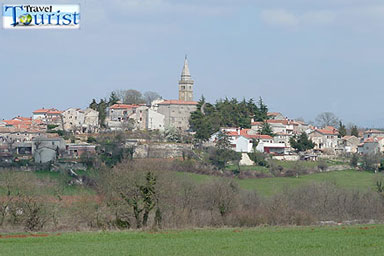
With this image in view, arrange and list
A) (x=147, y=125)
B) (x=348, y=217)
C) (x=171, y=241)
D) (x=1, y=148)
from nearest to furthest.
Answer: (x=171, y=241) → (x=348, y=217) → (x=1, y=148) → (x=147, y=125)

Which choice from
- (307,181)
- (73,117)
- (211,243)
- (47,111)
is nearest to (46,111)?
(47,111)

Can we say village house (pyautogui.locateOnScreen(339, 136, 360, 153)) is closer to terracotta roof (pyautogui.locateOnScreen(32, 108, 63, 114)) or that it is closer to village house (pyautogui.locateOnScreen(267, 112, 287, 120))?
village house (pyautogui.locateOnScreen(267, 112, 287, 120))

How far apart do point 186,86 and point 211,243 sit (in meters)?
87.4

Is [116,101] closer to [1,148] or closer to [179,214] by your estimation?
[1,148]

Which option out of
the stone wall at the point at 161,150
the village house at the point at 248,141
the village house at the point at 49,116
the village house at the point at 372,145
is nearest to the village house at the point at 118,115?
the village house at the point at 49,116

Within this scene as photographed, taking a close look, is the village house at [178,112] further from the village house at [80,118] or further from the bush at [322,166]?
the bush at [322,166]

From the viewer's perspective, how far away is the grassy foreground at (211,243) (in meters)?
22.3

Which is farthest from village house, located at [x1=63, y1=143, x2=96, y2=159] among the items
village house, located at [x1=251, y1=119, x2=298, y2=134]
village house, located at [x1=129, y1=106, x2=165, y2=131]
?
village house, located at [x1=251, y1=119, x2=298, y2=134]

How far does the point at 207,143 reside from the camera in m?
83.4

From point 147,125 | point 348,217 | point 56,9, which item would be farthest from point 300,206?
point 147,125

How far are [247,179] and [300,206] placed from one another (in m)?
18.5

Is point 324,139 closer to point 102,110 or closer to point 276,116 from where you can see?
point 276,116

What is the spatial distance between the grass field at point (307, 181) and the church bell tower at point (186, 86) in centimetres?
4296

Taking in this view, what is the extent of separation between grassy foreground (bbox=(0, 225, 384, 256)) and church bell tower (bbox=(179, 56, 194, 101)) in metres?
81.3
